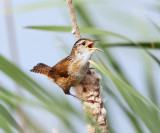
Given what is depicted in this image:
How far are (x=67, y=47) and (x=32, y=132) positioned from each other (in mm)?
597

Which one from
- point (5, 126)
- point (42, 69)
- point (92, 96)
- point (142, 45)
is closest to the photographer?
point (5, 126)

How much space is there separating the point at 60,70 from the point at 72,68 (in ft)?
0.34

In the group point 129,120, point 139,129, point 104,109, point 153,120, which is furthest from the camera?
point 129,120

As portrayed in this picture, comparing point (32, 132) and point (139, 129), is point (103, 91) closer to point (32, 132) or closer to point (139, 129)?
point (139, 129)

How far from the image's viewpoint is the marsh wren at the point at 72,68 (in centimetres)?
181

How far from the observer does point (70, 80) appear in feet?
6.16

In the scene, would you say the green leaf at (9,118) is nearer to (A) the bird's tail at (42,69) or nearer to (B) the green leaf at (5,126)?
(B) the green leaf at (5,126)

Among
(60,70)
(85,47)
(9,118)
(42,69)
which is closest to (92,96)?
(9,118)

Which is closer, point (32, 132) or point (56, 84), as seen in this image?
point (32, 132)

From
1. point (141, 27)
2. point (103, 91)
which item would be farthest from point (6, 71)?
point (141, 27)

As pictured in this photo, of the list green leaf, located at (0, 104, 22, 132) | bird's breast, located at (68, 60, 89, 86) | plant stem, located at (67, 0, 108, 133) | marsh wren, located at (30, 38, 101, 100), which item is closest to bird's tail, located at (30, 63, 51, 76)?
marsh wren, located at (30, 38, 101, 100)

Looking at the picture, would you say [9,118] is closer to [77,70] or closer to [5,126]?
[5,126]

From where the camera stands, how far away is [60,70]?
201 cm

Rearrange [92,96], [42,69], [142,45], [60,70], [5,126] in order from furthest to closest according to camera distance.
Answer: [42,69] < [60,70] < [142,45] < [92,96] < [5,126]
